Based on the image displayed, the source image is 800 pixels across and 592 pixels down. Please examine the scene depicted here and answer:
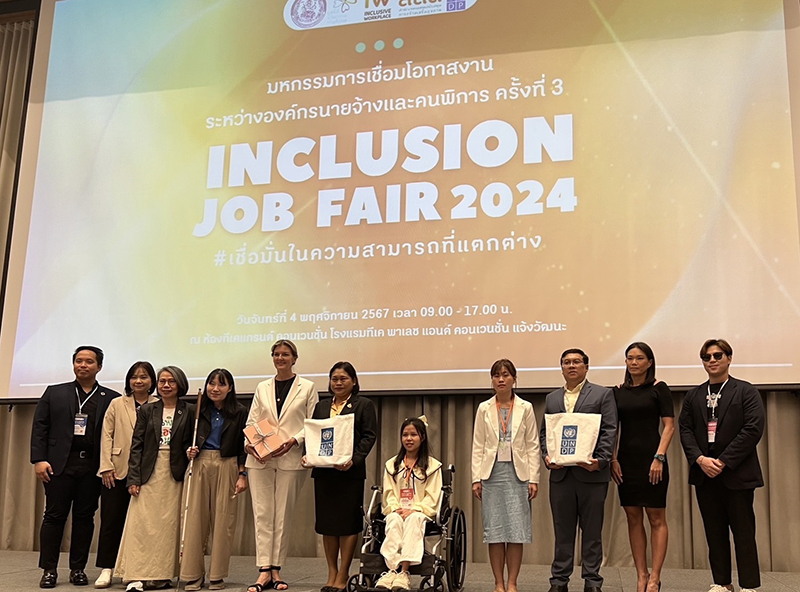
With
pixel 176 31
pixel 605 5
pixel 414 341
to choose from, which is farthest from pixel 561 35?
pixel 176 31

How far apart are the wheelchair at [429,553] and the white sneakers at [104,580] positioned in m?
1.33

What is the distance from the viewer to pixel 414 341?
5.52m

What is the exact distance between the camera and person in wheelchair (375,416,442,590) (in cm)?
402

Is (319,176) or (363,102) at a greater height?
(363,102)

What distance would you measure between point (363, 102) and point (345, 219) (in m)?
0.83

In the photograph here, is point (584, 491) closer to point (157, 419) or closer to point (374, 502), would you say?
point (374, 502)

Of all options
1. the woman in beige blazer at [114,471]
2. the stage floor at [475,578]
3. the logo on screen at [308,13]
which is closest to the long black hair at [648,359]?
the stage floor at [475,578]

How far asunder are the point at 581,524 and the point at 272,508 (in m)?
1.59

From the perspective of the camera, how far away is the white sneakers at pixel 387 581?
13.1 feet

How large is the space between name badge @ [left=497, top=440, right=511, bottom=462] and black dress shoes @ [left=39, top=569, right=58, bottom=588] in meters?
2.41

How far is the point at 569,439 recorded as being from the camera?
4145 mm

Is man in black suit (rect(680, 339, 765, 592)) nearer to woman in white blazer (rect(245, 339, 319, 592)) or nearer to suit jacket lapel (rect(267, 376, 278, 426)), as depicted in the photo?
woman in white blazer (rect(245, 339, 319, 592))

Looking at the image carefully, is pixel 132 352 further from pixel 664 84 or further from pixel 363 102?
pixel 664 84

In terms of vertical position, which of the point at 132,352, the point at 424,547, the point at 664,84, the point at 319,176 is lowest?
the point at 424,547
